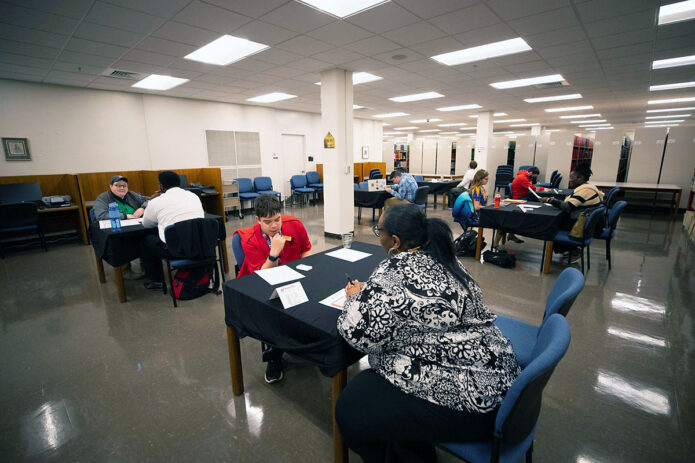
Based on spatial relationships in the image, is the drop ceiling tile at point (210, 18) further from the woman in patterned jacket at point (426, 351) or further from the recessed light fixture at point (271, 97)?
the recessed light fixture at point (271, 97)

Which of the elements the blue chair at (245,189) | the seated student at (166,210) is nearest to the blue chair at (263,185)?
the blue chair at (245,189)

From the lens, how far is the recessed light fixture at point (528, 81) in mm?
6102

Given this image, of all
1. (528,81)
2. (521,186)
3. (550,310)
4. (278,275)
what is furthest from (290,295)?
(528,81)

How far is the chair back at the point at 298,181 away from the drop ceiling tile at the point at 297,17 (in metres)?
6.15

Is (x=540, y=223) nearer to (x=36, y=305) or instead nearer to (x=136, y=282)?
(x=136, y=282)

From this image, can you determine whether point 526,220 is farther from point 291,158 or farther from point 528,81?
point 291,158

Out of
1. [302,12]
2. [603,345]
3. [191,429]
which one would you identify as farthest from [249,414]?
[302,12]

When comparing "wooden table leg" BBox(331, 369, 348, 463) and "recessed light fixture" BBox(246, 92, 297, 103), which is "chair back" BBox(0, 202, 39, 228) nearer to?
"recessed light fixture" BBox(246, 92, 297, 103)

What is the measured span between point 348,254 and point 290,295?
76cm

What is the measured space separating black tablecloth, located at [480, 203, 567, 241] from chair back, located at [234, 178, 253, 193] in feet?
20.9

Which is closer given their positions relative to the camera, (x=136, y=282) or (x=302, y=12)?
(x=302, y=12)

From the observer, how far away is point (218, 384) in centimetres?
218

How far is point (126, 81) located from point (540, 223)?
298 inches

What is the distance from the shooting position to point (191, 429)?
182 centimetres
